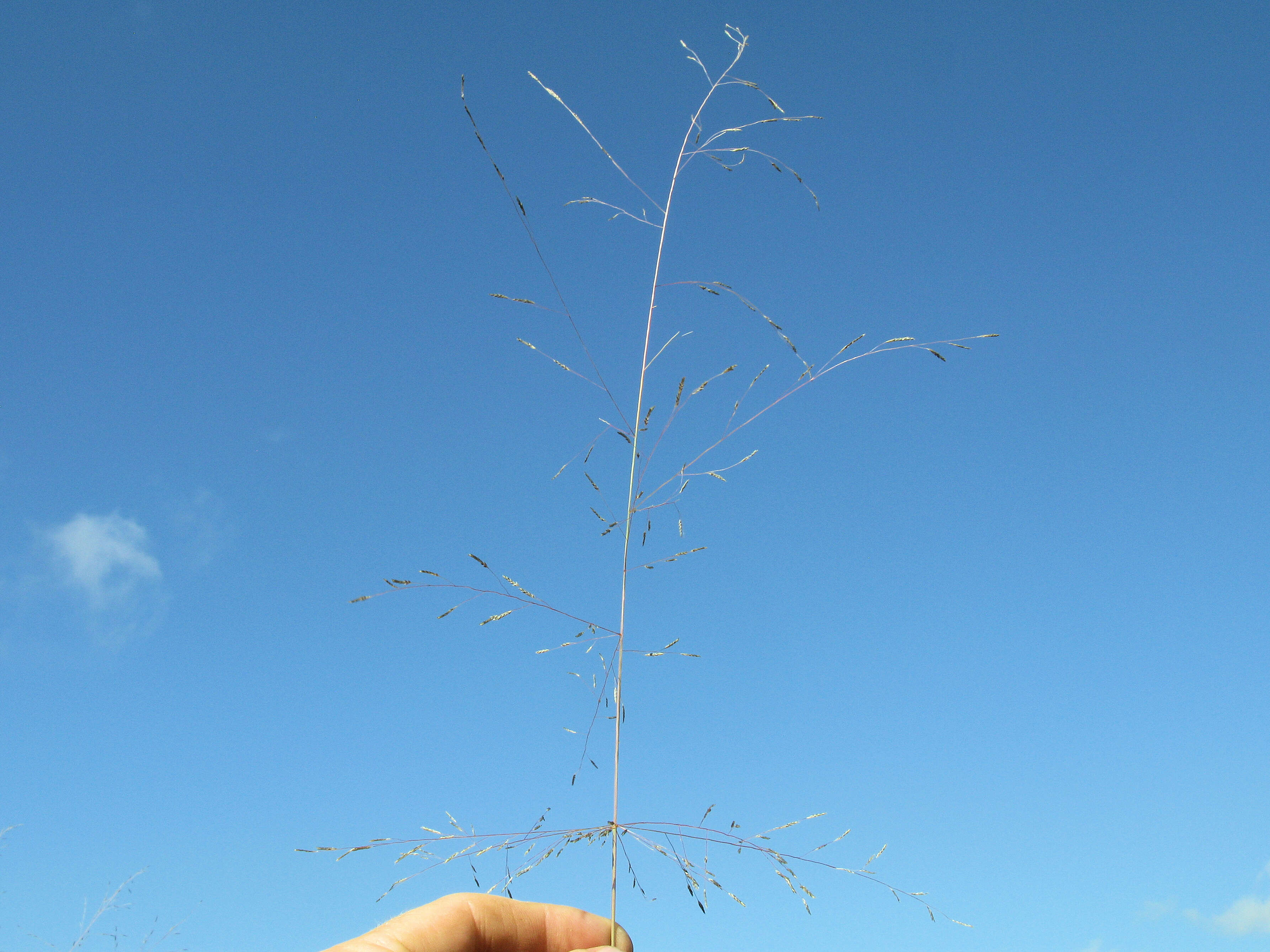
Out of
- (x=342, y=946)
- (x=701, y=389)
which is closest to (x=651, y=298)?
(x=701, y=389)

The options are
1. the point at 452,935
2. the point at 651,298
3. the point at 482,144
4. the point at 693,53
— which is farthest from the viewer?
the point at 452,935

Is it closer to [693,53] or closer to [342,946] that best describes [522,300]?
[693,53]

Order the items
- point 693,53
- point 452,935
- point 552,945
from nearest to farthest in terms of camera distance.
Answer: point 693,53 → point 452,935 → point 552,945

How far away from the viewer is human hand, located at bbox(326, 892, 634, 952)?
2488 mm

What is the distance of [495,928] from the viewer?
8.93ft

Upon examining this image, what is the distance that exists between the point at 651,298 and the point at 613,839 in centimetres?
133

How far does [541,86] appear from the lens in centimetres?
219

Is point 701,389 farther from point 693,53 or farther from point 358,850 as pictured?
point 358,850

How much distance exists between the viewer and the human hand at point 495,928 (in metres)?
2.49

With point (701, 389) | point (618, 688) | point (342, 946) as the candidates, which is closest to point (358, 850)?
point (342, 946)

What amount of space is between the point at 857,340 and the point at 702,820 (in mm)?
1290

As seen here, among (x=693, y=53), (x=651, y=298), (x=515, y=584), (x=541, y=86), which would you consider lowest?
(x=515, y=584)

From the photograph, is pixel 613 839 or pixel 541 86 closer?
pixel 613 839

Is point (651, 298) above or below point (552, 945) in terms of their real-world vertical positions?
above
